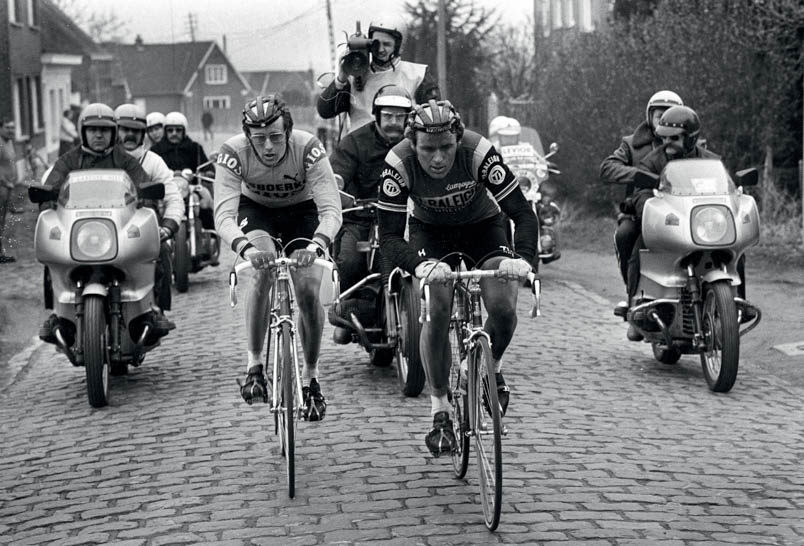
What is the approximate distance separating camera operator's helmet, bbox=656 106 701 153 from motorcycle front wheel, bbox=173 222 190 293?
6.70 metres

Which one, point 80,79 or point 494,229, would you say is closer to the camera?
point 494,229

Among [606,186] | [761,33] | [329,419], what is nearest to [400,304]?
[329,419]

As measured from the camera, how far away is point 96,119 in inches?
410

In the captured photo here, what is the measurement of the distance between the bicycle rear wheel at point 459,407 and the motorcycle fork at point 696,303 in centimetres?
298

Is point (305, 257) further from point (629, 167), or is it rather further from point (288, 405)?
point (629, 167)

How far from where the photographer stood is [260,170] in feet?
27.2

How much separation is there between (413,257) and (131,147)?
22.5 ft

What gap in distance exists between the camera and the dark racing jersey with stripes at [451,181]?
7.26m

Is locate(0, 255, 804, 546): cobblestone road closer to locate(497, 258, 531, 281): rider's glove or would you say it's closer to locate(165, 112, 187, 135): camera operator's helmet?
locate(497, 258, 531, 281): rider's glove

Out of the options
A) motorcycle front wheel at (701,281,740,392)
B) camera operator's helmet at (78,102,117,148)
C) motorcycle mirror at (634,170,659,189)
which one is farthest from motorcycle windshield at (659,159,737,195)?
camera operator's helmet at (78,102,117,148)

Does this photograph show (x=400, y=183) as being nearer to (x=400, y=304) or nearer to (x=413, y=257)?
(x=413, y=257)

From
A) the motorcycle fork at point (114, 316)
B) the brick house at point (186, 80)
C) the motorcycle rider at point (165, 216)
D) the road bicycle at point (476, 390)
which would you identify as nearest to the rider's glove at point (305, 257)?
the road bicycle at point (476, 390)

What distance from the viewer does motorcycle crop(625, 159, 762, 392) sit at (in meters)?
9.81

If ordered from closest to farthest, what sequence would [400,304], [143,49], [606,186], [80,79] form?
[400,304] < [606,186] < [80,79] < [143,49]
